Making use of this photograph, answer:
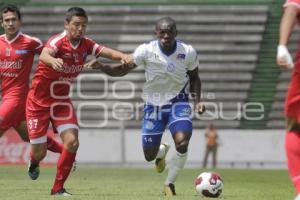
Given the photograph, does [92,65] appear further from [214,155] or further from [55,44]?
[214,155]

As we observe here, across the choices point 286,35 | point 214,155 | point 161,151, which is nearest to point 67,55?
point 161,151

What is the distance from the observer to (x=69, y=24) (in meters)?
11.4

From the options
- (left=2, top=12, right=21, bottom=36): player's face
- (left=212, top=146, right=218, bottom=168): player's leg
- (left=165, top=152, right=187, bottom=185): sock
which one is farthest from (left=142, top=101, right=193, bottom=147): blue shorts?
(left=212, top=146, right=218, bottom=168): player's leg

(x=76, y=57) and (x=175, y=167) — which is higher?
(x=76, y=57)

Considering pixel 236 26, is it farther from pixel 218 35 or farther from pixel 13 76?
pixel 13 76

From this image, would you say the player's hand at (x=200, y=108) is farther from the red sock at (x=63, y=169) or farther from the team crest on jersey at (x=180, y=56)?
the red sock at (x=63, y=169)

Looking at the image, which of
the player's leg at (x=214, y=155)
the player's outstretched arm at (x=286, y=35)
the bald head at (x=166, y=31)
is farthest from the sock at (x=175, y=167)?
the player's leg at (x=214, y=155)

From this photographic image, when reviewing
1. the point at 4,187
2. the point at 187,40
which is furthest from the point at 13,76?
the point at 187,40

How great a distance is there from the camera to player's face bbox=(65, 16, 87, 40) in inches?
444

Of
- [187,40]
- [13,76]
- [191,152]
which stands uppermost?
[13,76]

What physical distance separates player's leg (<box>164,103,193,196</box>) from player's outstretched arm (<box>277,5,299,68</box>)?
4.94 m

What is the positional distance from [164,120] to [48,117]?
1.75 metres

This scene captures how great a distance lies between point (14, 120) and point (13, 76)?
72cm

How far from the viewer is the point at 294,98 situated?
720cm
